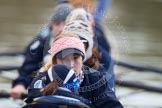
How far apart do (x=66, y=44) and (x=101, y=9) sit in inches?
23.9

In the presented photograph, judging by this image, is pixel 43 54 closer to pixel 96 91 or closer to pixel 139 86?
pixel 96 91

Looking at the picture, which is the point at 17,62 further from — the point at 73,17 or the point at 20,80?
the point at 73,17

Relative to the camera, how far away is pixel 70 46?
1357mm

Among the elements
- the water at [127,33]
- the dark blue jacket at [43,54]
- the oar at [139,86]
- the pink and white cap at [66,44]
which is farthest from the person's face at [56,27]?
the oar at [139,86]

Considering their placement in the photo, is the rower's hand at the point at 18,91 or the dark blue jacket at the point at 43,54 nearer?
the dark blue jacket at the point at 43,54

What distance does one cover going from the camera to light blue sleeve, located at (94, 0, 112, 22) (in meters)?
1.65

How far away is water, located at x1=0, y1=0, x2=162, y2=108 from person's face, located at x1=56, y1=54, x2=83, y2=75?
4.58ft

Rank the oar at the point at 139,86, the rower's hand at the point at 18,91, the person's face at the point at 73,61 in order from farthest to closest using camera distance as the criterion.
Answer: the oar at the point at 139,86 → the rower's hand at the point at 18,91 → the person's face at the point at 73,61

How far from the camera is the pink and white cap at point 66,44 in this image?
1.35 m

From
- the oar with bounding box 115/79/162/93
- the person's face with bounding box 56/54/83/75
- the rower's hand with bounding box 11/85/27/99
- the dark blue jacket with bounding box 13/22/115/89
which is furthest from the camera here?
the oar with bounding box 115/79/162/93

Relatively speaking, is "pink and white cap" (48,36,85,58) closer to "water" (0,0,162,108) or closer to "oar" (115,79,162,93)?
A: "water" (0,0,162,108)

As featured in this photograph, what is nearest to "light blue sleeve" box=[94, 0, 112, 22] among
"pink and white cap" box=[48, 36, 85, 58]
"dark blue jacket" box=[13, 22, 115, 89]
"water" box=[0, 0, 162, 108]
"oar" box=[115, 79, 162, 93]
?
"dark blue jacket" box=[13, 22, 115, 89]

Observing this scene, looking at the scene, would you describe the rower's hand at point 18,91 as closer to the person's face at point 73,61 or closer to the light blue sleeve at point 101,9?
the light blue sleeve at point 101,9

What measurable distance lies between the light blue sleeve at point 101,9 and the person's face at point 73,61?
318 millimetres
